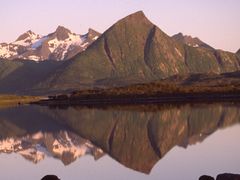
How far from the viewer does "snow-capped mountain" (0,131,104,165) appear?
73.6 m

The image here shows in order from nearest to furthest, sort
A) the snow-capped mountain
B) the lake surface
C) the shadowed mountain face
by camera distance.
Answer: the lake surface, the shadowed mountain face, the snow-capped mountain

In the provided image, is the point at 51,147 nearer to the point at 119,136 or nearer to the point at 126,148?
the point at 119,136

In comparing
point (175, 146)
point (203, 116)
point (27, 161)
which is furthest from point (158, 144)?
point (203, 116)

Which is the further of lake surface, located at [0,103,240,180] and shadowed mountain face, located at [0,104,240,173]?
shadowed mountain face, located at [0,104,240,173]

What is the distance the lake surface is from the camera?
54.9m

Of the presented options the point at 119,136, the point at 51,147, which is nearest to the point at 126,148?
the point at 51,147

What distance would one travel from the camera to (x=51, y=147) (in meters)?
85.4

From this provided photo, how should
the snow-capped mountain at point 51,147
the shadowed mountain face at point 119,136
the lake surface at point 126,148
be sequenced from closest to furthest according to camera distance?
the lake surface at point 126,148, the shadowed mountain face at point 119,136, the snow-capped mountain at point 51,147

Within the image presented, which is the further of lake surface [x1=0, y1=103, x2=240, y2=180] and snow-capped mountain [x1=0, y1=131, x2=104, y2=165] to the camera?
snow-capped mountain [x1=0, y1=131, x2=104, y2=165]

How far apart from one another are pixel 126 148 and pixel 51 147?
14.3 meters

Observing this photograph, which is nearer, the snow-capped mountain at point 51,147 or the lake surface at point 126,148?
the lake surface at point 126,148

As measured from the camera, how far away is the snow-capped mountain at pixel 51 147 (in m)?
73.6

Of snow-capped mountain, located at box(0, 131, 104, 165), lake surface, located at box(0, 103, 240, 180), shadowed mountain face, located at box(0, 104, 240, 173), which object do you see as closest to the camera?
lake surface, located at box(0, 103, 240, 180)

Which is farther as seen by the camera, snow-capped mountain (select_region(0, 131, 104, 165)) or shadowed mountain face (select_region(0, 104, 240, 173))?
snow-capped mountain (select_region(0, 131, 104, 165))
